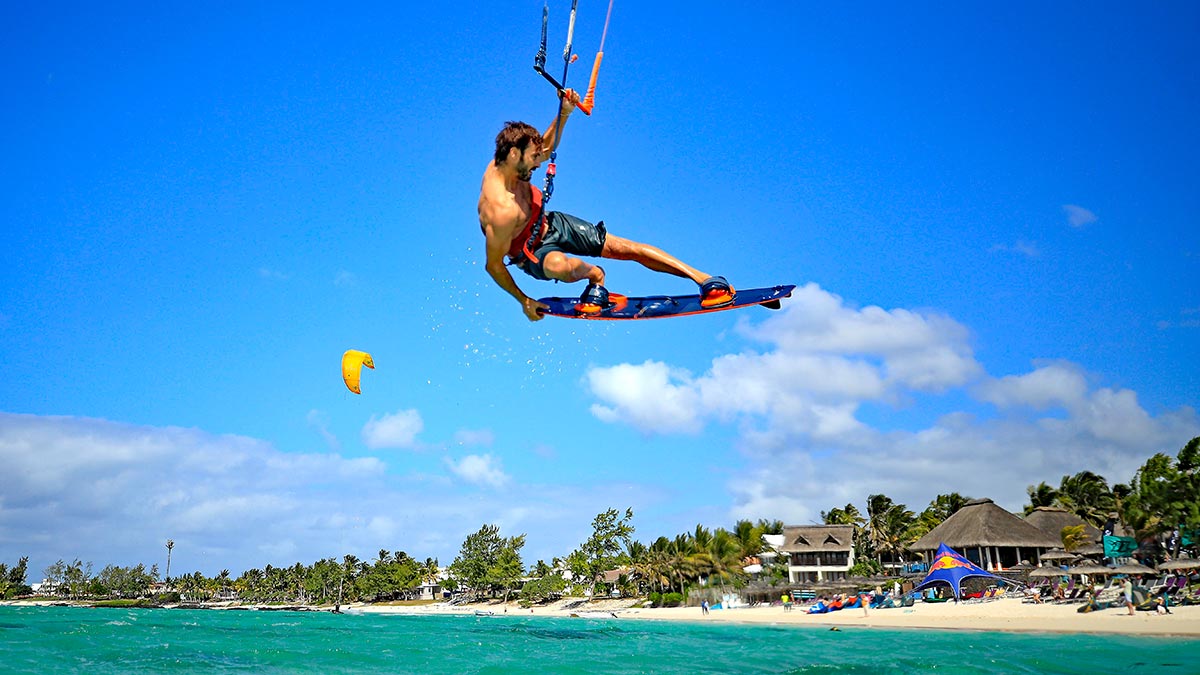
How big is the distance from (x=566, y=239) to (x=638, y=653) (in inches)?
1396

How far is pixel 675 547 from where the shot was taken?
85375 millimetres

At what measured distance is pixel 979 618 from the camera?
44312mm

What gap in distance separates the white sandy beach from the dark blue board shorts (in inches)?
1345

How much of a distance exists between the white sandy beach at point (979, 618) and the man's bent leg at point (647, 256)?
33.1 metres

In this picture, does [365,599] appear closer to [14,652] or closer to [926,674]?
[14,652]

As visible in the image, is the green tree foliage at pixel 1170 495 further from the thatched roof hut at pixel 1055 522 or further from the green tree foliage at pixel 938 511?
the green tree foliage at pixel 938 511

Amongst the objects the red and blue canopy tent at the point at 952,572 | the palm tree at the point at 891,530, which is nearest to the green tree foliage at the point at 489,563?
the palm tree at the point at 891,530

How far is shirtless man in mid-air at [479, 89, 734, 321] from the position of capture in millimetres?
7379

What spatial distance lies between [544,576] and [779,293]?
343ft

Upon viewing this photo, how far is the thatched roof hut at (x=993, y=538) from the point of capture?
205 feet

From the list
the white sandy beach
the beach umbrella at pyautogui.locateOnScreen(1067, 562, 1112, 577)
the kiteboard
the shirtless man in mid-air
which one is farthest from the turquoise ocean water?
the shirtless man in mid-air

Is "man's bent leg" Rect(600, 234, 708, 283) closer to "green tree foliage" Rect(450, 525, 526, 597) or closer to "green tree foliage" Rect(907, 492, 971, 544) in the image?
"green tree foliage" Rect(907, 492, 971, 544)

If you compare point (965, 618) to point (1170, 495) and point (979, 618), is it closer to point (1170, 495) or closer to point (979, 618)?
point (979, 618)

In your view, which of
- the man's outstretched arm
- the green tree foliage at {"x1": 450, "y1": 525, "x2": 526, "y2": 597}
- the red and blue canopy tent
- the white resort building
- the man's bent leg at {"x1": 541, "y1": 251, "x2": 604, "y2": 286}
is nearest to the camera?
the man's outstretched arm
